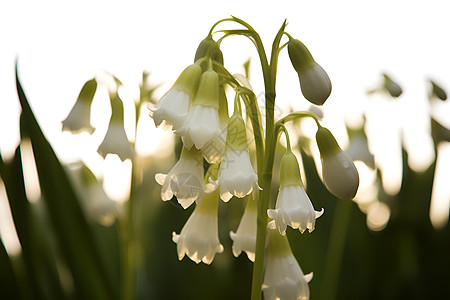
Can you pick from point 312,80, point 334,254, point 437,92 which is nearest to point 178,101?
point 312,80

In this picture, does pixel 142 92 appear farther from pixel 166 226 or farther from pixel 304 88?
pixel 304 88

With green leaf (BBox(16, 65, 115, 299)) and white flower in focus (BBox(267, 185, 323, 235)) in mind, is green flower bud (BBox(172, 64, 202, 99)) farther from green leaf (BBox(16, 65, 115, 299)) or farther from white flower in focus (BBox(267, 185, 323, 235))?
green leaf (BBox(16, 65, 115, 299))

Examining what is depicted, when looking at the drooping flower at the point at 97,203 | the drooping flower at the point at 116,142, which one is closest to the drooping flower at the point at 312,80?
the drooping flower at the point at 116,142

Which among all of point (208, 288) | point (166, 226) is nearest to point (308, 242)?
point (208, 288)

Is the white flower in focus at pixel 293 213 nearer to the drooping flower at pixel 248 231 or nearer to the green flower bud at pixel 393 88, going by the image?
the drooping flower at pixel 248 231

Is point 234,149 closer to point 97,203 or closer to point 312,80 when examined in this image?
point 312,80

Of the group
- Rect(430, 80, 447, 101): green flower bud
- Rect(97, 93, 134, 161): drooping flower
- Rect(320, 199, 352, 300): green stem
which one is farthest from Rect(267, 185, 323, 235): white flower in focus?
Rect(430, 80, 447, 101): green flower bud
